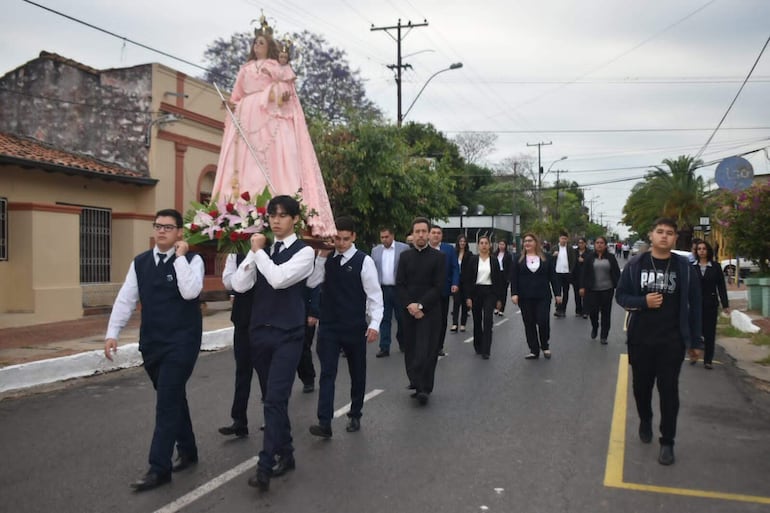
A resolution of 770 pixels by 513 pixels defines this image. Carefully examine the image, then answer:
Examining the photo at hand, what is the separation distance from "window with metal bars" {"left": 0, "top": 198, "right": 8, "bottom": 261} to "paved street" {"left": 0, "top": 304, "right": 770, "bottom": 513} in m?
6.81

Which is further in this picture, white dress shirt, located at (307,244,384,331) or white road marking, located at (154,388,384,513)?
white dress shirt, located at (307,244,384,331)

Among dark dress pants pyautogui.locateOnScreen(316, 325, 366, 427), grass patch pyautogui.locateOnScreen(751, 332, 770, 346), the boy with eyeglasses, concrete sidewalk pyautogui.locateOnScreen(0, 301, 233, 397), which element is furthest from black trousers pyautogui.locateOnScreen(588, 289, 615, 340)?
the boy with eyeglasses

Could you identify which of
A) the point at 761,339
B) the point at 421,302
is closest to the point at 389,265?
the point at 421,302

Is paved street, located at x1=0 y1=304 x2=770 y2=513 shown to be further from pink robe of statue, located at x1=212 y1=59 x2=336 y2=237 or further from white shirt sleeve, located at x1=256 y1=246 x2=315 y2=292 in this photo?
pink robe of statue, located at x1=212 y1=59 x2=336 y2=237

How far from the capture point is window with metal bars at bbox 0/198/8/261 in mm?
14008

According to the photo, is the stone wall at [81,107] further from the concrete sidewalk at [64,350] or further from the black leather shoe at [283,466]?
the black leather shoe at [283,466]

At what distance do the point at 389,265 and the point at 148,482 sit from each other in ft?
20.3

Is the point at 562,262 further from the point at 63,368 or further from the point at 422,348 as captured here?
the point at 63,368

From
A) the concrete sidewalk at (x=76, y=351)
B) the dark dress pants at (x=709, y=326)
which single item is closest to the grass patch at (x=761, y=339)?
the concrete sidewalk at (x=76, y=351)

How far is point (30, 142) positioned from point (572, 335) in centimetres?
1324

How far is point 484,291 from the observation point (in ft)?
34.3

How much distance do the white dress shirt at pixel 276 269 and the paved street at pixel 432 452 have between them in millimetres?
1363

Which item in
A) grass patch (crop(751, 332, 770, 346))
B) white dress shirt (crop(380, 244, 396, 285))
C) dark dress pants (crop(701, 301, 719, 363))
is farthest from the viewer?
grass patch (crop(751, 332, 770, 346))

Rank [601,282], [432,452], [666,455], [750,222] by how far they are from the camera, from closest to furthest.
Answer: [666,455] < [432,452] < [601,282] < [750,222]
